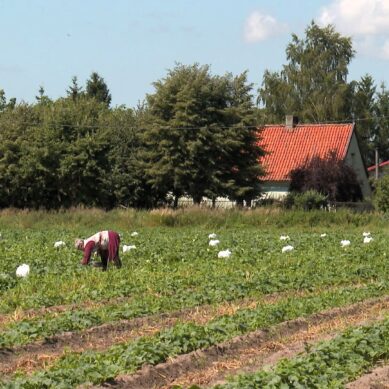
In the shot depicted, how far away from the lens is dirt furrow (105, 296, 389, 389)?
316 inches

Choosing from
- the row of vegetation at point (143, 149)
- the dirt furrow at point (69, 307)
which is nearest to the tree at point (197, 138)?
the row of vegetation at point (143, 149)

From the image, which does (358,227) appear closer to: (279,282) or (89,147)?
(89,147)

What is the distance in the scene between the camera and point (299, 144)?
54.3 m

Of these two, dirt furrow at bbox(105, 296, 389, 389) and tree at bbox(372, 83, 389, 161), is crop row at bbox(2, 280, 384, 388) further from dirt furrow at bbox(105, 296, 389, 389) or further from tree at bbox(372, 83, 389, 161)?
tree at bbox(372, 83, 389, 161)

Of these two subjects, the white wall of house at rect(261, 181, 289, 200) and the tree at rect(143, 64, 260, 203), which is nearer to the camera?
the tree at rect(143, 64, 260, 203)

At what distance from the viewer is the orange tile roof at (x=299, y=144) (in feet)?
173

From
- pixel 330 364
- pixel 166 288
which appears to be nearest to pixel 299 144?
pixel 166 288

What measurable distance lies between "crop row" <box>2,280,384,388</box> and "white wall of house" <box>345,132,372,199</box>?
42.3m

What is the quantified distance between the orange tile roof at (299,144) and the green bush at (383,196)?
29.3 ft

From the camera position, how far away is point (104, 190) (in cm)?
4434

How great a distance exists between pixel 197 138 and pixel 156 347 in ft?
114

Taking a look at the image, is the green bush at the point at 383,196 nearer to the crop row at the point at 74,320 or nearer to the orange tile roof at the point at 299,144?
the orange tile roof at the point at 299,144

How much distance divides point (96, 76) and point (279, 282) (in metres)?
75.7

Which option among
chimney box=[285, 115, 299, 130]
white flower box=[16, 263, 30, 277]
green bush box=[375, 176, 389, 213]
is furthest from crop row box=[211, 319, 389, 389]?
chimney box=[285, 115, 299, 130]
